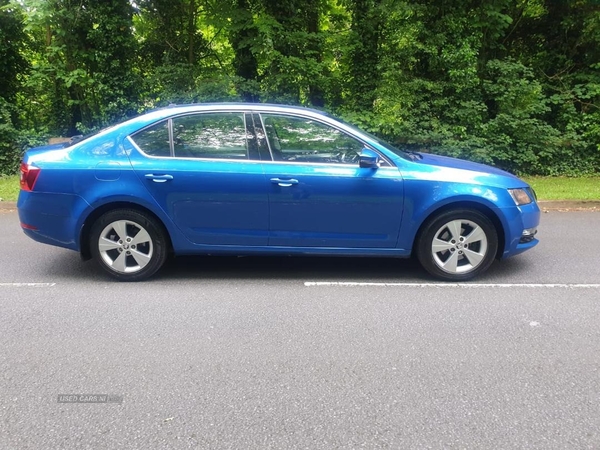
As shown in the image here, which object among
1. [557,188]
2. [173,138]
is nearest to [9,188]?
[173,138]

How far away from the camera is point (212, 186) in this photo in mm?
4699

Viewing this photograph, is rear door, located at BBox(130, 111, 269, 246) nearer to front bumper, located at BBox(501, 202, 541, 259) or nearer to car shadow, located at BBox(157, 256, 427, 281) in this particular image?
car shadow, located at BBox(157, 256, 427, 281)

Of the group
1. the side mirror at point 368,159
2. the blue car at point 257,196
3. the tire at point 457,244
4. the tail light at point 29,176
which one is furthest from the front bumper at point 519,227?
the tail light at point 29,176

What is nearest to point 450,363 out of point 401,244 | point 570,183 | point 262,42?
point 401,244

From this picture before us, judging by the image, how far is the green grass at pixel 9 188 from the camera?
900cm

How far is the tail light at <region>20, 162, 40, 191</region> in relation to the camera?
15.5ft

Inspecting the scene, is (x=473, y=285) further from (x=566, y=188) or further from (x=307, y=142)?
(x=566, y=188)

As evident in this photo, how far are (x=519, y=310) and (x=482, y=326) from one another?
52cm

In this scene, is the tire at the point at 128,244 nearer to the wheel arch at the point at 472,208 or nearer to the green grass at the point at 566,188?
the wheel arch at the point at 472,208

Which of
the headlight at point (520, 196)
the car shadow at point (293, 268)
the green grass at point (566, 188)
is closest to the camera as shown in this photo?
the headlight at point (520, 196)

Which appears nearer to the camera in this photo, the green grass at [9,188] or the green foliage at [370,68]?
the green grass at [9,188]

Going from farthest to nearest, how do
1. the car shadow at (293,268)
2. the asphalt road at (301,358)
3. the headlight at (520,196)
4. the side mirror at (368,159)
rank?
the car shadow at (293,268) < the headlight at (520,196) < the side mirror at (368,159) < the asphalt road at (301,358)

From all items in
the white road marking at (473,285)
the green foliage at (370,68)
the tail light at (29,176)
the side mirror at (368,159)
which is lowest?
the white road marking at (473,285)

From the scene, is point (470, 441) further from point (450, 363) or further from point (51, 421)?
point (51, 421)
